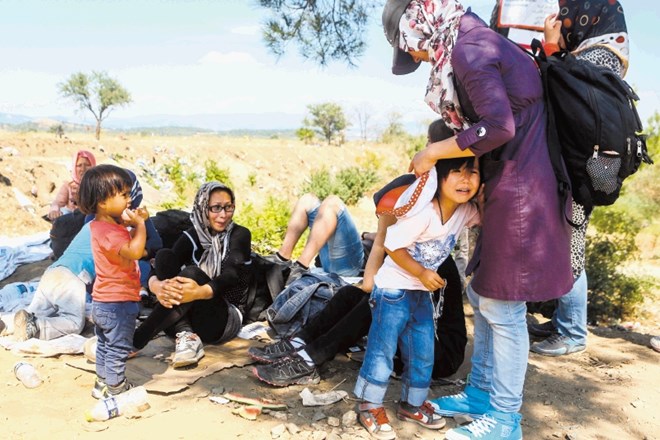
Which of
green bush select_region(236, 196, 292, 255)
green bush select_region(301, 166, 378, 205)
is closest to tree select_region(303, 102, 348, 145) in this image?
green bush select_region(301, 166, 378, 205)

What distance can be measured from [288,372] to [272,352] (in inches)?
6.4

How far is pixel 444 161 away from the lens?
231cm

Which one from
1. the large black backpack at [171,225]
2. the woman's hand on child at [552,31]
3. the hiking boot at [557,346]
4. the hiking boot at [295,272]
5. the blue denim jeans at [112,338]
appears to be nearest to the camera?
the blue denim jeans at [112,338]

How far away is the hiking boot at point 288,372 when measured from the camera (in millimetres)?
2838

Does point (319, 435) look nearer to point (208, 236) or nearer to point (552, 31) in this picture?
point (208, 236)

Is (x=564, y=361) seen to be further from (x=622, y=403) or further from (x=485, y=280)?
(x=485, y=280)

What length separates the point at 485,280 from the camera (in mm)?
2236

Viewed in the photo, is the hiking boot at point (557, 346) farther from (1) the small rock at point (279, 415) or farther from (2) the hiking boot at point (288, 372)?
(1) the small rock at point (279, 415)

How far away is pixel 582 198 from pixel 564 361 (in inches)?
60.0

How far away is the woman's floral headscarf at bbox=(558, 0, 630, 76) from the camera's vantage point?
9.28 feet

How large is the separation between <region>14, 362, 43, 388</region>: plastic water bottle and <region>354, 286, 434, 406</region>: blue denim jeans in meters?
1.64

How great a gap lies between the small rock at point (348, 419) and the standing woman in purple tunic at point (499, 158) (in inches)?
19.6

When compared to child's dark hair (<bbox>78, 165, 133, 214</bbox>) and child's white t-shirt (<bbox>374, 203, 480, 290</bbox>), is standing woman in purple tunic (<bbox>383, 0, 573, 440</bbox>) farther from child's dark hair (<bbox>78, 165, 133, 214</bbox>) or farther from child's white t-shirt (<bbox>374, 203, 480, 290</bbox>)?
child's dark hair (<bbox>78, 165, 133, 214</bbox>)

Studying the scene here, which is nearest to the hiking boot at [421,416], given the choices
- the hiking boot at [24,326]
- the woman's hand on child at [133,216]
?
Result: the woman's hand on child at [133,216]
